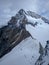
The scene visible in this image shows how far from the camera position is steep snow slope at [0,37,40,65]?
92500mm

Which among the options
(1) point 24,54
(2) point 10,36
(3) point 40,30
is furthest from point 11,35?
(3) point 40,30

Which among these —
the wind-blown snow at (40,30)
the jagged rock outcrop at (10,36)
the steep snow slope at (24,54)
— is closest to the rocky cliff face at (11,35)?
the jagged rock outcrop at (10,36)

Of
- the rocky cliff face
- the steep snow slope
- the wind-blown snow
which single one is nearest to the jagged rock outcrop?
the rocky cliff face

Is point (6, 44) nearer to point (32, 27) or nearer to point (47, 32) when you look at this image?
point (32, 27)

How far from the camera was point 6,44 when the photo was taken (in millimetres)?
106250

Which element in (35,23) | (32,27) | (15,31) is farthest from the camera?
(35,23)

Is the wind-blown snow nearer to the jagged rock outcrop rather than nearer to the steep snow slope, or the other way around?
the jagged rock outcrop

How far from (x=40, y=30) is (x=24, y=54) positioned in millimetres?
40410

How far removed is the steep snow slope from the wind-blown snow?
38.1 feet

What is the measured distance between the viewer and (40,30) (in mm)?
136000

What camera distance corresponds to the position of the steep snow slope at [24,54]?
303ft

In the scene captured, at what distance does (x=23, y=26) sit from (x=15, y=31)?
8.94 metres

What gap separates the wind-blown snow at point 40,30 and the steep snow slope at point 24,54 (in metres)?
11.6

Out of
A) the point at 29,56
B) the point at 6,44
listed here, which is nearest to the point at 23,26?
the point at 6,44
